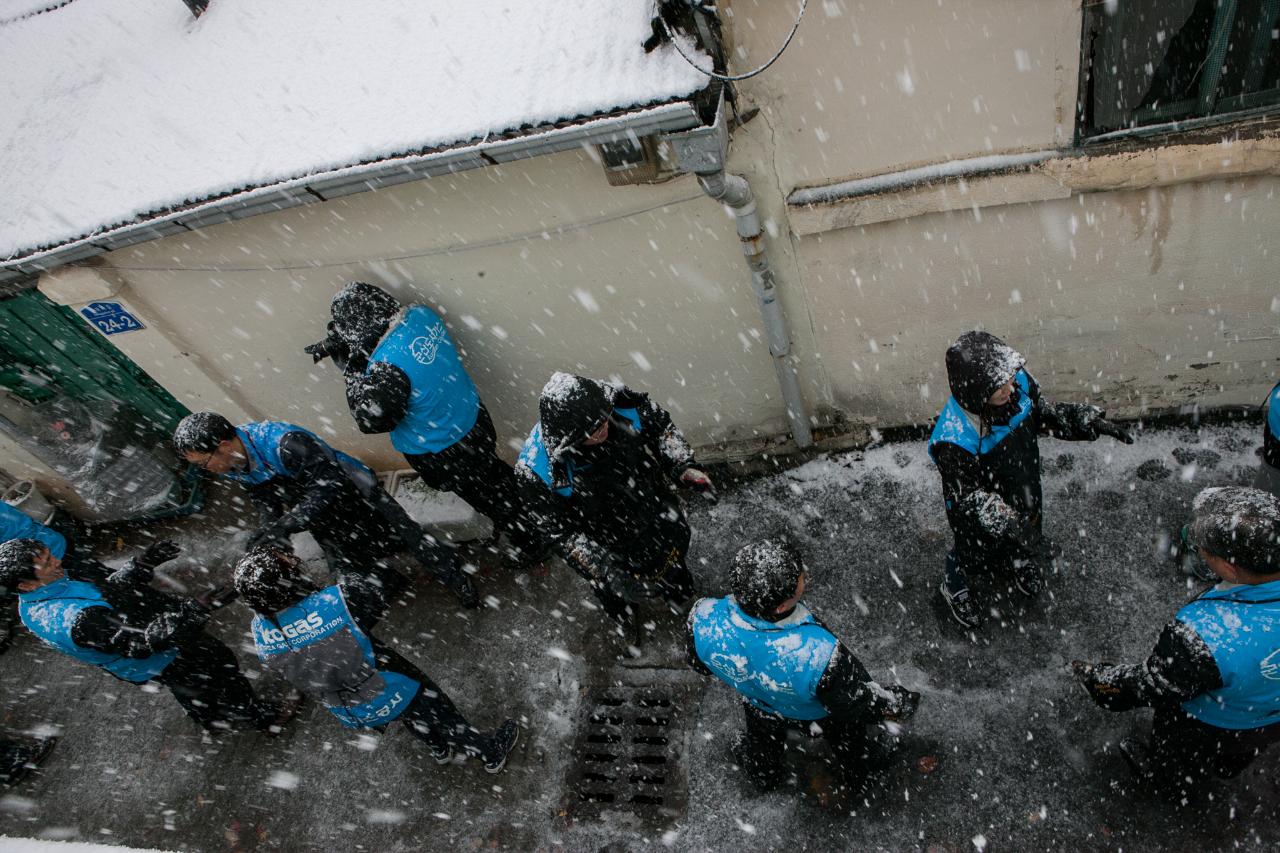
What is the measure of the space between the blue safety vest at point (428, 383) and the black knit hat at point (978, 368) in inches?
126

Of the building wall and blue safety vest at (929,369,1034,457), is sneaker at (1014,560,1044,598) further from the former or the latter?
the building wall

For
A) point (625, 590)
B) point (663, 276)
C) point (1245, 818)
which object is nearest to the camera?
point (1245, 818)

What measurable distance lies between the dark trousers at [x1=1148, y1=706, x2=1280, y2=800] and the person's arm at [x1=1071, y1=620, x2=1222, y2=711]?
0.68 feet

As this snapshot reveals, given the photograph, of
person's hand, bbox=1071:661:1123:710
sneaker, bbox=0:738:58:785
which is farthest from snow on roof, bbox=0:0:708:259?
sneaker, bbox=0:738:58:785

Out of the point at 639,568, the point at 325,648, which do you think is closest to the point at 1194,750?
the point at 639,568

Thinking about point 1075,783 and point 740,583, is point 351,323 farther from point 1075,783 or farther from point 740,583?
point 1075,783

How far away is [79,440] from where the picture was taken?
22.3 feet

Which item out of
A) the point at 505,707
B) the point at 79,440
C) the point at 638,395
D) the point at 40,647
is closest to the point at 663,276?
the point at 638,395

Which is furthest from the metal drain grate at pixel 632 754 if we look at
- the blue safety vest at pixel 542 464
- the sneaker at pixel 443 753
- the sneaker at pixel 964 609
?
the sneaker at pixel 964 609

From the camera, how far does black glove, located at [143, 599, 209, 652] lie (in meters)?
4.26

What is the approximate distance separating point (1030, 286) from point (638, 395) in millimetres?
2621

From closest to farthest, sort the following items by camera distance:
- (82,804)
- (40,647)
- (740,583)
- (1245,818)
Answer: (740,583) < (1245,818) < (82,804) < (40,647)

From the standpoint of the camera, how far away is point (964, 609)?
4.39 meters

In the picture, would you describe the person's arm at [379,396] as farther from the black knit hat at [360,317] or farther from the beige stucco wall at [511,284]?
the beige stucco wall at [511,284]
